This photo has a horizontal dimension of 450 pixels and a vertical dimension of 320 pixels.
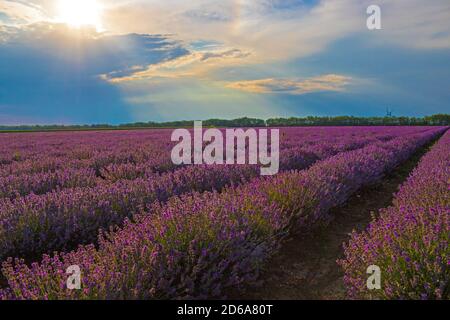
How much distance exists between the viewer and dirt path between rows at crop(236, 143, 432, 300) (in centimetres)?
261

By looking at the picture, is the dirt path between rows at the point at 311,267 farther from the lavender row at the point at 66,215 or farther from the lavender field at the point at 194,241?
the lavender row at the point at 66,215

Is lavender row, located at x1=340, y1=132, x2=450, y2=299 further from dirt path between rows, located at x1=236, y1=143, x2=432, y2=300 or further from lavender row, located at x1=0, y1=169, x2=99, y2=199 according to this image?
lavender row, located at x1=0, y1=169, x2=99, y2=199

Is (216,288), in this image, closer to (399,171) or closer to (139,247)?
(139,247)

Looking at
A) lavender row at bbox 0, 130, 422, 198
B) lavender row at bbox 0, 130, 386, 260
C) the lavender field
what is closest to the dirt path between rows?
the lavender field

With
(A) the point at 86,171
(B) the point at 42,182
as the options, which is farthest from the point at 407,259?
(A) the point at 86,171

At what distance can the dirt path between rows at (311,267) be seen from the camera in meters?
2.61

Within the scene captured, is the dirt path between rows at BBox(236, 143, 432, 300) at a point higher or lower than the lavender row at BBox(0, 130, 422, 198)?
lower

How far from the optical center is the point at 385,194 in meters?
6.39

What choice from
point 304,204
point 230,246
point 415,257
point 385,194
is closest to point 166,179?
point 304,204

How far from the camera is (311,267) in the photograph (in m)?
3.12

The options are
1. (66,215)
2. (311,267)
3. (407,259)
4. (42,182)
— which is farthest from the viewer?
(42,182)

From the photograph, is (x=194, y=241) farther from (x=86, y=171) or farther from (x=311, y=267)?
(x=86, y=171)
